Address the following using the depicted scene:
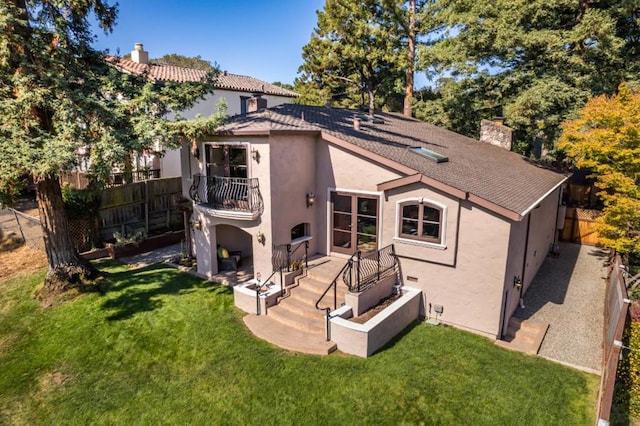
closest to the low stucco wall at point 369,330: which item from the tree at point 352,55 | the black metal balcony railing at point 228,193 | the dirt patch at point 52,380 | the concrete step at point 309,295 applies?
the concrete step at point 309,295

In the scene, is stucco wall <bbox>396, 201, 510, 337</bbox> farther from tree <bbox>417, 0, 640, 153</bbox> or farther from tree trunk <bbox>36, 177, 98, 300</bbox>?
tree trunk <bbox>36, 177, 98, 300</bbox>

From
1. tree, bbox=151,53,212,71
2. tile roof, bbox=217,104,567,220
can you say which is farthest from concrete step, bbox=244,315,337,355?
tree, bbox=151,53,212,71

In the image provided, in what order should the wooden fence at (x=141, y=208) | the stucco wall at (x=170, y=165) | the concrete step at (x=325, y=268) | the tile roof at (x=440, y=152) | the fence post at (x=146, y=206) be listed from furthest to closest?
the stucco wall at (x=170, y=165), the fence post at (x=146, y=206), the wooden fence at (x=141, y=208), the concrete step at (x=325, y=268), the tile roof at (x=440, y=152)

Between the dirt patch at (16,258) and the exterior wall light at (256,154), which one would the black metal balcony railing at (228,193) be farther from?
the dirt patch at (16,258)

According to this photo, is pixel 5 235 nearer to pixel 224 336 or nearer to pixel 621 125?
pixel 224 336

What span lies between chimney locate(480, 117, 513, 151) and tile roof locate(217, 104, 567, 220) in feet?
2.43

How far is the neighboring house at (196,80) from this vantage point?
2469cm

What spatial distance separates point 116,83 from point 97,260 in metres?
7.98

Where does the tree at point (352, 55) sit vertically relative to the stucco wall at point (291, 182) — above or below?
above

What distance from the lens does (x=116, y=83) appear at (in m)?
12.6

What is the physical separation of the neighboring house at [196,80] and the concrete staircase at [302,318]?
1567cm

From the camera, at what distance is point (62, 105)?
11203 mm

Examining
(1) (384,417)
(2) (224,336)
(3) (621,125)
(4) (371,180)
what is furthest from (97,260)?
(3) (621,125)

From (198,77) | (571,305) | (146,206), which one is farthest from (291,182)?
(198,77)
